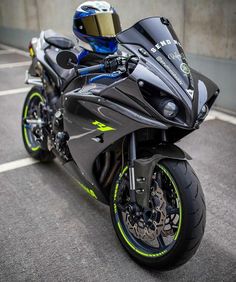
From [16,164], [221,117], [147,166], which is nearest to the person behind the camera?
[147,166]

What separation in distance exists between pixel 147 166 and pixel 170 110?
400 mm

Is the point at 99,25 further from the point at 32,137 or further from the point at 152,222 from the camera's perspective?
the point at 32,137

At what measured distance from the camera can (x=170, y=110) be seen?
2.24 meters

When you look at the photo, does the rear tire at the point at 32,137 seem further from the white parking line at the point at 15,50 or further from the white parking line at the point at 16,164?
the white parking line at the point at 15,50

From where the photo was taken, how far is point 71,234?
3043 millimetres

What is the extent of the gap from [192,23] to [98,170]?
361cm

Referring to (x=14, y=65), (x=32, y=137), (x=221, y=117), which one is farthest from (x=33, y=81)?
(x=14, y=65)

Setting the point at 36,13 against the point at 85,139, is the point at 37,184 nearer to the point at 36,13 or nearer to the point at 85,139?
the point at 85,139

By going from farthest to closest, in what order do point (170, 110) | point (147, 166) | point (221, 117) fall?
point (221, 117) < point (147, 166) < point (170, 110)

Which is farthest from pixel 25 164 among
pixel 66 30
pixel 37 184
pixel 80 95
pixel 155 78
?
pixel 66 30

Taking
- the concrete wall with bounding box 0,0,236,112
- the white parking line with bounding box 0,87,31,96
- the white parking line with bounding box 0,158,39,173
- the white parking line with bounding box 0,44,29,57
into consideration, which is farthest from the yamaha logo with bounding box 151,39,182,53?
the white parking line with bounding box 0,44,29,57

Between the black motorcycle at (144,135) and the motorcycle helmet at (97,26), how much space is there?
0.47 ft

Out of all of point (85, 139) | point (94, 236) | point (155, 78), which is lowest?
point (94, 236)

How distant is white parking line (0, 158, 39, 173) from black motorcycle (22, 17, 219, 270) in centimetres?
121
